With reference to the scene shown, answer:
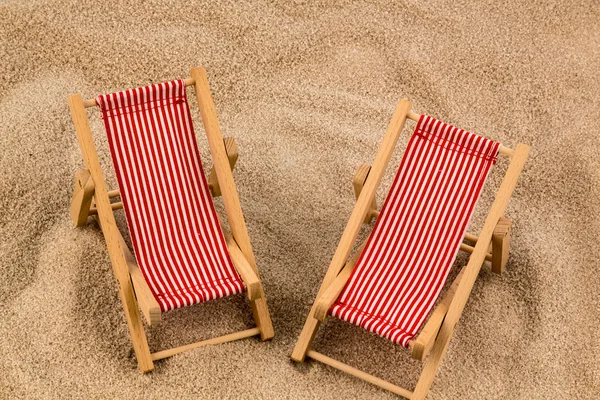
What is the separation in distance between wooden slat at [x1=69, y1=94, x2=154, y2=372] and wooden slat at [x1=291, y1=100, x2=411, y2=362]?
0.56m

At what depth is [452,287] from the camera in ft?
11.6

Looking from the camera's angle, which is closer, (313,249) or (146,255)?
(146,255)

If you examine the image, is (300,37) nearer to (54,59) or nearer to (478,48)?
(478,48)

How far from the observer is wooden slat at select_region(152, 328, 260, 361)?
3432mm

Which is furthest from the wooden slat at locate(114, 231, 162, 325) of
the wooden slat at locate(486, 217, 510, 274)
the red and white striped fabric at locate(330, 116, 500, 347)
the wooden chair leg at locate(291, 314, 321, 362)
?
the wooden slat at locate(486, 217, 510, 274)

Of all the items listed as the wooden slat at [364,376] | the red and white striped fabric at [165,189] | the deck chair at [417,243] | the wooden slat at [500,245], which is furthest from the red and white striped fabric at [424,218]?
the red and white striped fabric at [165,189]

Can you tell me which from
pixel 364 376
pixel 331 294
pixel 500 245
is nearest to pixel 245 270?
pixel 331 294

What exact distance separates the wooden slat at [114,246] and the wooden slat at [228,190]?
0.44 m

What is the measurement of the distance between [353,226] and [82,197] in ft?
3.40

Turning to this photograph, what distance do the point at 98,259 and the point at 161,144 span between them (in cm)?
52

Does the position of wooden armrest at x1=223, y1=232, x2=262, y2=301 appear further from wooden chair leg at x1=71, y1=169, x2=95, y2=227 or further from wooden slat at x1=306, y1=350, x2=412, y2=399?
wooden chair leg at x1=71, y1=169, x2=95, y2=227

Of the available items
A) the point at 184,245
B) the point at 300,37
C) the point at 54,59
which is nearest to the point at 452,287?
the point at 184,245

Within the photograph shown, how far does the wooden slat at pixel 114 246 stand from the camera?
3.36 metres

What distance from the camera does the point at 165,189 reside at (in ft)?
12.0
